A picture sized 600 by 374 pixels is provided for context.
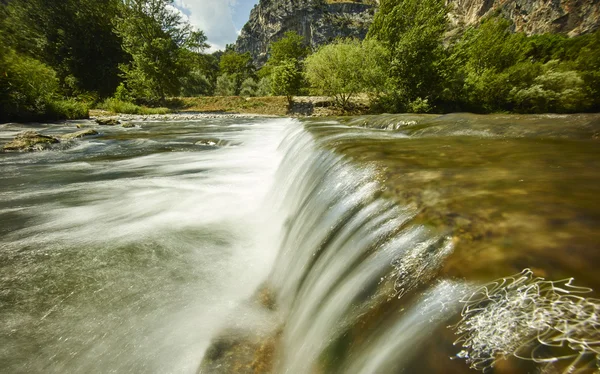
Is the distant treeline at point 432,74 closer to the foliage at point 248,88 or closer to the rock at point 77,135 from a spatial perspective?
the rock at point 77,135

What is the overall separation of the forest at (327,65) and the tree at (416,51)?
0.27 feet

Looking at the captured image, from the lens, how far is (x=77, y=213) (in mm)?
4859

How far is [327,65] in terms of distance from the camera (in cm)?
2617

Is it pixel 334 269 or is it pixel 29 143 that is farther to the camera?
pixel 29 143

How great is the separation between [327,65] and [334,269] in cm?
2725

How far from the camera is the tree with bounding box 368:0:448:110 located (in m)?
20.5

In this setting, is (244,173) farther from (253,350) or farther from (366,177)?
(253,350)

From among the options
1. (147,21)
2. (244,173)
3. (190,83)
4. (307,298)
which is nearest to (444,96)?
(244,173)

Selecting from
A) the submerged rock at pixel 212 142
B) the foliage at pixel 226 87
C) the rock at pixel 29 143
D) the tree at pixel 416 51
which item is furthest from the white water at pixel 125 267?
the foliage at pixel 226 87

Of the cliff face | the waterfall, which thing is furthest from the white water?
the cliff face

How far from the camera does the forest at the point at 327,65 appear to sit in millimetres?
20297

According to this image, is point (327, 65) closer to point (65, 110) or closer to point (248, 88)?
point (65, 110)

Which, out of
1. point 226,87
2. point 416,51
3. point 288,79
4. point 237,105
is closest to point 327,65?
point 288,79

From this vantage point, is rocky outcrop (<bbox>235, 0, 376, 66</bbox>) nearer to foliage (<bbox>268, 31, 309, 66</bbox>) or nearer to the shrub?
foliage (<bbox>268, 31, 309, 66</bbox>)
